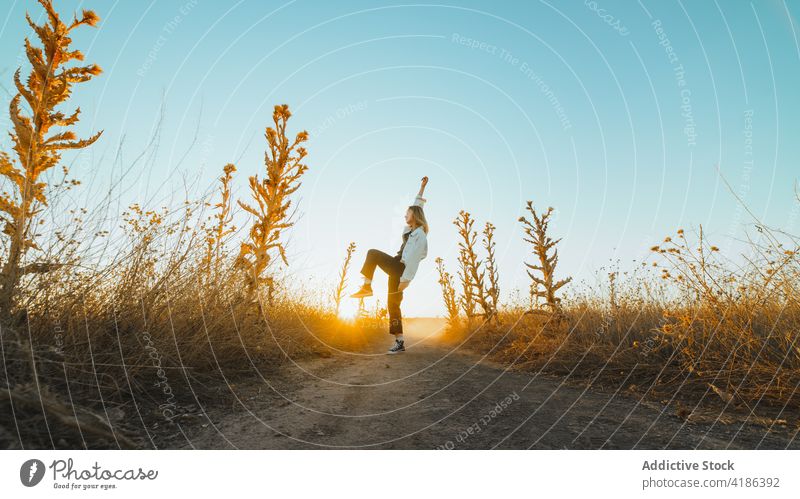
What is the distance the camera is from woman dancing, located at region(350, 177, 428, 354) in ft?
22.3

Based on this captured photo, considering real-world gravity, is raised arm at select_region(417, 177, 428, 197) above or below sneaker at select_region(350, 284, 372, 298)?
above

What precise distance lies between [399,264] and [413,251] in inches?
17.3

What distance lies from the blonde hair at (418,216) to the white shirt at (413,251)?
15cm

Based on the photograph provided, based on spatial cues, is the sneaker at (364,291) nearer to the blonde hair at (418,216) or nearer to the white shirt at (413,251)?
the white shirt at (413,251)

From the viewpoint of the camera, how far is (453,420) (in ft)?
7.31

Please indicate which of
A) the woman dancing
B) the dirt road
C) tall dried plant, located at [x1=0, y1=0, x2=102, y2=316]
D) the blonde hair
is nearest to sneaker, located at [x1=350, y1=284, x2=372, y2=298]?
the woman dancing

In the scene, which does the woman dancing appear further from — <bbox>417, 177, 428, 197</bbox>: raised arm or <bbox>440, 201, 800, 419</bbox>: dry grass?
<bbox>440, 201, 800, 419</bbox>: dry grass

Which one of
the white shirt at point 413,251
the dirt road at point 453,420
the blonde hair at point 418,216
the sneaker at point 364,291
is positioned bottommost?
the dirt road at point 453,420

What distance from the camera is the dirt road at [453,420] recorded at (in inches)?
75.2

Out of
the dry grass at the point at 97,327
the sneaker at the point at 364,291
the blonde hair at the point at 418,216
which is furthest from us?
the blonde hair at the point at 418,216

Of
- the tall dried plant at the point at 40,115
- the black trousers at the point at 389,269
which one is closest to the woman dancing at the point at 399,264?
the black trousers at the point at 389,269

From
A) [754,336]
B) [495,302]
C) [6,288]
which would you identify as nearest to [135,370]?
[6,288]

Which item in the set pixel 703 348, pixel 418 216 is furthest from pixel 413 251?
pixel 703 348

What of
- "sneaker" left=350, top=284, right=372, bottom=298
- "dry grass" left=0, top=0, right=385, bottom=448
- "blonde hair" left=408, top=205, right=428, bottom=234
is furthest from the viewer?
"blonde hair" left=408, top=205, right=428, bottom=234
